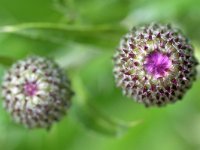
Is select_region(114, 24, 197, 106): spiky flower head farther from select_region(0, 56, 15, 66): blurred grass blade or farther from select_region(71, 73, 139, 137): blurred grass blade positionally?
select_region(0, 56, 15, 66): blurred grass blade

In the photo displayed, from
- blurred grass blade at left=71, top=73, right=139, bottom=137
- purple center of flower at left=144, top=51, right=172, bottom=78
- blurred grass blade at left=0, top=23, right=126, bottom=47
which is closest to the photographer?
purple center of flower at left=144, top=51, right=172, bottom=78

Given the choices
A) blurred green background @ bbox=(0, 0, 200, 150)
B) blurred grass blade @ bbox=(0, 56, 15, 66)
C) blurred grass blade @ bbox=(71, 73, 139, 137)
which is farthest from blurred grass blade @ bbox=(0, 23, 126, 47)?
blurred grass blade @ bbox=(71, 73, 139, 137)

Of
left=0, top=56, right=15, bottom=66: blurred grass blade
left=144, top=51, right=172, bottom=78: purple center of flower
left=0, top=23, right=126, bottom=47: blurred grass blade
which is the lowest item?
left=144, top=51, right=172, bottom=78: purple center of flower

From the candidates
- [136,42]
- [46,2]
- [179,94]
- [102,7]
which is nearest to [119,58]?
[136,42]

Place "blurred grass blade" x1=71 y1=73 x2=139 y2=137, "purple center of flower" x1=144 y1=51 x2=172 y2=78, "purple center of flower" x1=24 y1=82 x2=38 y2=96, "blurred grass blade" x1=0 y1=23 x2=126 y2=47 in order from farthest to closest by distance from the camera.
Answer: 1. "blurred grass blade" x1=71 y1=73 x2=139 y2=137
2. "blurred grass blade" x1=0 y1=23 x2=126 y2=47
3. "purple center of flower" x1=24 y1=82 x2=38 y2=96
4. "purple center of flower" x1=144 y1=51 x2=172 y2=78

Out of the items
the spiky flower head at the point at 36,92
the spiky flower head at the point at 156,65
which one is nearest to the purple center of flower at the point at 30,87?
the spiky flower head at the point at 36,92

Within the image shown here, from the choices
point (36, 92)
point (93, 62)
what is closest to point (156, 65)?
point (36, 92)

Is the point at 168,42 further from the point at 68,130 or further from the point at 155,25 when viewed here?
the point at 68,130

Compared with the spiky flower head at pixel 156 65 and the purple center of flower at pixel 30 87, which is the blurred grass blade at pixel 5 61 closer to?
the purple center of flower at pixel 30 87
